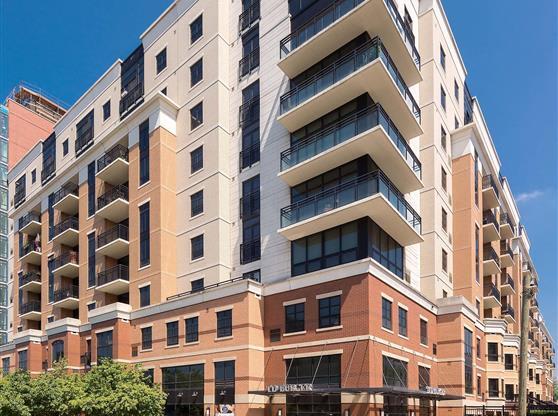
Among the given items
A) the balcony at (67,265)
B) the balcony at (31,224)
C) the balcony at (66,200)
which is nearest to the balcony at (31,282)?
the balcony at (31,224)

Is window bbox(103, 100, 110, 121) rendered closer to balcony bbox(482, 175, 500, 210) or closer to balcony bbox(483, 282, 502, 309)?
balcony bbox(482, 175, 500, 210)

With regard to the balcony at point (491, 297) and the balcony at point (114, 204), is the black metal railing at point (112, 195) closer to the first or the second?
the balcony at point (114, 204)

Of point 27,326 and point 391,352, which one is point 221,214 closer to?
point 391,352

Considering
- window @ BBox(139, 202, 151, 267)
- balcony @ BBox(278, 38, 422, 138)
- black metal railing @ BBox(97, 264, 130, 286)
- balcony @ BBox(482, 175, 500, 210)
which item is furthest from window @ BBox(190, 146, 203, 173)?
balcony @ BBox(482, 175, 500, 210)

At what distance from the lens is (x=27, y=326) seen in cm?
5509

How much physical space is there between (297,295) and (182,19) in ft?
80.6

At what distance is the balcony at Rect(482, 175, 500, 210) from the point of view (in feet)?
148

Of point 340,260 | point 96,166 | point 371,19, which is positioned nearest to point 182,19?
point 96,166

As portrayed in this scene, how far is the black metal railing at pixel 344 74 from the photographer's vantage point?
27.8 m

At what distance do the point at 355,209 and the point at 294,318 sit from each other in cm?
716

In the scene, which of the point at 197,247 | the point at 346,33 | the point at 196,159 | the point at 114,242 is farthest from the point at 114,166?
the point at 346,33

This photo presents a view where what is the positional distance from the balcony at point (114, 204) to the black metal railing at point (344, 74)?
16668 mm

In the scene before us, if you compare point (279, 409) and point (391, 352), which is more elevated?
point (391, 352)

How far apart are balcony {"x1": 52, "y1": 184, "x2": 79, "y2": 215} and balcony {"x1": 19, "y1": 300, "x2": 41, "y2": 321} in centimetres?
1082
